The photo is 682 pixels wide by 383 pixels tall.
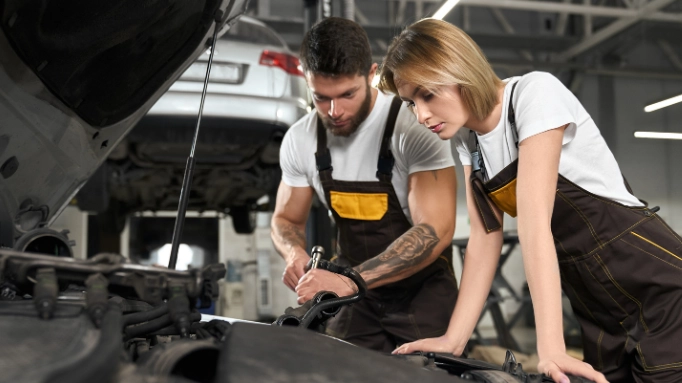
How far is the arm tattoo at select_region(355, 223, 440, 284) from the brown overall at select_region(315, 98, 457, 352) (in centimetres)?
16

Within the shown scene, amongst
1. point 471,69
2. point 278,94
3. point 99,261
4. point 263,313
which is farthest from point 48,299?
point 263,313

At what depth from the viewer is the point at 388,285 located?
1.68 m

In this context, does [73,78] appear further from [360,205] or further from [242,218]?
[242,218]

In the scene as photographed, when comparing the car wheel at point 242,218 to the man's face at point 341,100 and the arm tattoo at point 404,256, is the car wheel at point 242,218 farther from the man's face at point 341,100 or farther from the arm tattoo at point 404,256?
the arm tattoo at point 404,256

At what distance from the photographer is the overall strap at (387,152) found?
64.8 inches

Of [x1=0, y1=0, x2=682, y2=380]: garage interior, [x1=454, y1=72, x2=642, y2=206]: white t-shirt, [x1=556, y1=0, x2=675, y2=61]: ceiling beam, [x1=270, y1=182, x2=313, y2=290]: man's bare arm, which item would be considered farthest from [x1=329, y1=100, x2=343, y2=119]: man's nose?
[x1=556, y1=0, x2=675, y2=61]: ceiling beam

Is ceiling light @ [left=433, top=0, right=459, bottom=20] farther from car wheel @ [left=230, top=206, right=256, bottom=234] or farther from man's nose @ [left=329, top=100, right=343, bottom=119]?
man's nose @ [left=329, top=100, right=343, bottom=119]

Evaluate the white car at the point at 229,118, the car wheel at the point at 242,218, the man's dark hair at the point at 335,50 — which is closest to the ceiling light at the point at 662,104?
the car wheel at the point at 242,218

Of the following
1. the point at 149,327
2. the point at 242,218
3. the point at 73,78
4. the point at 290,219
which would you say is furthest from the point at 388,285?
the point at 242,218

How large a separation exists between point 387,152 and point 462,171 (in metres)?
5.36

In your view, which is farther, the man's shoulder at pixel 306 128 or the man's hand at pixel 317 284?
the man's shoulder at pixel 306 128

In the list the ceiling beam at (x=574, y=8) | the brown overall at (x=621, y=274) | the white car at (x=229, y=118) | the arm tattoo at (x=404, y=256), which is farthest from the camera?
the ceiling beam at (x=574, y=8)

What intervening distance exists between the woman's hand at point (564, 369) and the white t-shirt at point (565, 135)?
0.38m

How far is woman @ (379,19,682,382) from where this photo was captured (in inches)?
40.3
